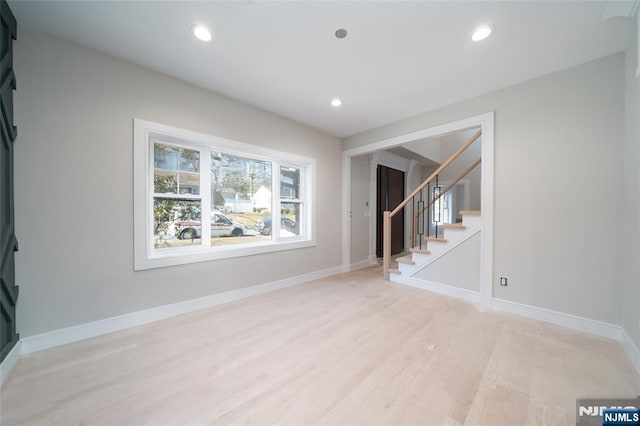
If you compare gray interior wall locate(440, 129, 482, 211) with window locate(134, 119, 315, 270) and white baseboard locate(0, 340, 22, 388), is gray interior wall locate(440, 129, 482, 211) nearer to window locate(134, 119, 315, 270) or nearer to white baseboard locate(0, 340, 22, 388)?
window locate(134, 119, 315, 270)

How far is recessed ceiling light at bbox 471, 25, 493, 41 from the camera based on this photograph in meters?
1.83

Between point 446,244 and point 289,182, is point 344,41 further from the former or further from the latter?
point 446,244

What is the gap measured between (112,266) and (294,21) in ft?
9.04

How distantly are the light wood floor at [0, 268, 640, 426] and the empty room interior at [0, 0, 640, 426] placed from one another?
2 cm

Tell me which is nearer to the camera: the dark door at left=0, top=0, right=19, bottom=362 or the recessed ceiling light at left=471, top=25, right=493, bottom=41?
the dark door at left=0, top=0, right=19, bottom=362

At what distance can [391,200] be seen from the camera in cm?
620

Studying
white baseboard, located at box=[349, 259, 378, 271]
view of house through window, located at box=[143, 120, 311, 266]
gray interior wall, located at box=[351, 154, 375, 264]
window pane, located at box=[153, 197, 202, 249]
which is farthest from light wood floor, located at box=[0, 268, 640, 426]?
gray interior wall, located at box=[351, 154, 375, 264]

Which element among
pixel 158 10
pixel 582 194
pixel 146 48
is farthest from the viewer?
pixel 582 194

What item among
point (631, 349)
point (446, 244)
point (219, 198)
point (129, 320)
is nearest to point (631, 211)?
point (631, 349)

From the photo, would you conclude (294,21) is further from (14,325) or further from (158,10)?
(14,325)

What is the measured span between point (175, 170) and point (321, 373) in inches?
104

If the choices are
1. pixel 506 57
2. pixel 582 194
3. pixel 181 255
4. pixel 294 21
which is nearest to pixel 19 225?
pixel 181 255

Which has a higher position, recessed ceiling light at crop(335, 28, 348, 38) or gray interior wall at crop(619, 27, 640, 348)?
recessed ceiling light at crop(335, 28, 348, 38)

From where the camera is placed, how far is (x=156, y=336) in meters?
2.14
